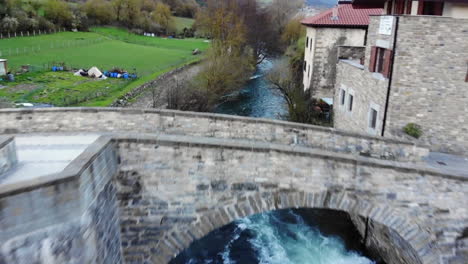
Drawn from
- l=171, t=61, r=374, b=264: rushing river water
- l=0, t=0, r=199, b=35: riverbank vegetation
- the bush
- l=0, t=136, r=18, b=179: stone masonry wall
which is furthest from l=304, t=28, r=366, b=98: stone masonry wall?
l=0, t=0, r=199, b=35: riverbank vegetation

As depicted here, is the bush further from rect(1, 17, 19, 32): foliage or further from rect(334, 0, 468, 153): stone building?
rect(1, 17, 19, 32): foliage

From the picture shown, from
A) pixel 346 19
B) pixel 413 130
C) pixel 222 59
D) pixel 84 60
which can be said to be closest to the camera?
pixel 413 130

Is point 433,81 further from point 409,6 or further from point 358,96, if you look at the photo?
point 358,96

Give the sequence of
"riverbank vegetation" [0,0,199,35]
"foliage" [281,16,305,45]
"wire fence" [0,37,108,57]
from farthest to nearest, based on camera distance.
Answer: "foliage" [281,16,305,45], "riverbank vegetation" [0,0,199,35], "wire fence" [0,37,108,57]

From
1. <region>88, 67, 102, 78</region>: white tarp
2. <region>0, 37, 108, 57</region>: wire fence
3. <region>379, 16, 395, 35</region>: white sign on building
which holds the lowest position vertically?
<region>88, 67, 102, 78</region>: white tarp

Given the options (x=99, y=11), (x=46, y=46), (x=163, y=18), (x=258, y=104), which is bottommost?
(x=258, y=104)

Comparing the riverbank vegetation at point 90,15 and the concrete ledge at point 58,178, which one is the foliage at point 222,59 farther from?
the riverbank vegetation at point 90,15

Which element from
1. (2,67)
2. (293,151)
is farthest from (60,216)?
(2,67)
